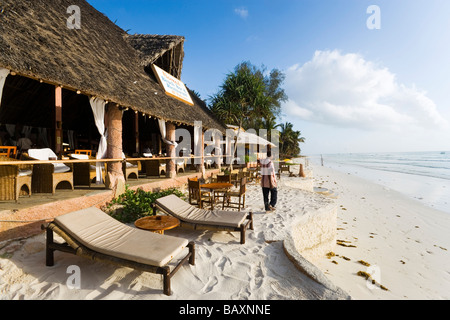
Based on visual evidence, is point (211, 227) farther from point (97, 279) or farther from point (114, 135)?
point (114, 135)

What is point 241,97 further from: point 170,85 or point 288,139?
point 288,139

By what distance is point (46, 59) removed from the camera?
434cm

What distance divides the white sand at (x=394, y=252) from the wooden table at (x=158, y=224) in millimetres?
3360

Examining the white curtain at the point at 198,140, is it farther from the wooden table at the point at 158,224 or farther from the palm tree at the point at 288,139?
the palm tree at the point at 288,139

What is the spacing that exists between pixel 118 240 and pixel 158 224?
873mm

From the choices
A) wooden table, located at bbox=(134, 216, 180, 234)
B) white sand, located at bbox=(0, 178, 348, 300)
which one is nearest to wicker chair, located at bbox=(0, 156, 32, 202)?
white sand, located at bbox=(0, 178, 348, 300)

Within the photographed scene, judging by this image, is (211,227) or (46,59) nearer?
(211,227)

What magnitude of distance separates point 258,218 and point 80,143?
11.6 m

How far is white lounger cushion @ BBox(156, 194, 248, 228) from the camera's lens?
4086 millimetres

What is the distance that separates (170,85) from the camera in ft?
34.0

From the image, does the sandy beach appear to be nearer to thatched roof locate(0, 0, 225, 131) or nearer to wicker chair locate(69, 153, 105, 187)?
wicker chair locate(69, 153, 105, 187)

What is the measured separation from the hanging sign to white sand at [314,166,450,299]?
8.75 m

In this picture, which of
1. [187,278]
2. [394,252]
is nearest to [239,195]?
[187,278]
